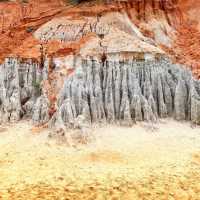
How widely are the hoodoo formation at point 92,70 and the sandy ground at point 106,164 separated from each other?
112 centimetres

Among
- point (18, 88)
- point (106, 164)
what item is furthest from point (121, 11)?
point (106, 164)

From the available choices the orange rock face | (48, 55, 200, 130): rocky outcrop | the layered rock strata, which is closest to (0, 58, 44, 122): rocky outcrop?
the layered rock strata

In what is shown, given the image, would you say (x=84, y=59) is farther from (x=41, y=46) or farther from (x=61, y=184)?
(x=61, y=184)

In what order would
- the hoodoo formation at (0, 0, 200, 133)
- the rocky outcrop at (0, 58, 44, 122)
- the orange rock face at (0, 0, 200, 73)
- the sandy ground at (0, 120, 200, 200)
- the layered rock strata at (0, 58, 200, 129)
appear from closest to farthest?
the sandy ground at (0, 120, 200, 200) → the layered rock strata at (0, 58, 200, 129) → the hoodoo formation at (0, 0, 200, 133) → the rocky outcrop at (0, 58, 44, 122) → the orange rock face at (0, 0, 200, 73)

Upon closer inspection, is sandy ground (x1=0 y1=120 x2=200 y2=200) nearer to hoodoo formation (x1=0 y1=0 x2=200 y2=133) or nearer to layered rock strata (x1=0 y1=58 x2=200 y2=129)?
layered rock strata (x1=0 y1=58 x2=200 y2=129)

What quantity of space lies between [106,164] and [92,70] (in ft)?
25.3

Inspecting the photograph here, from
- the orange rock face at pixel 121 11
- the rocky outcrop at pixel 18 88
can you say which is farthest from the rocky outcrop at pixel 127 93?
the orange rock face at pixel 121 11

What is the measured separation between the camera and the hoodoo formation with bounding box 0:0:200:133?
63.9ft

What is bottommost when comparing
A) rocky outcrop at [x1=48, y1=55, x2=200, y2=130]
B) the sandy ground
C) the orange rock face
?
the sandy ground

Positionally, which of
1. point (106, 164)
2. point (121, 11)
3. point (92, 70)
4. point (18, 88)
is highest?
point (121, 11)

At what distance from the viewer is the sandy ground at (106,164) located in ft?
39.4

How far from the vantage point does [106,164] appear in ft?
48.5

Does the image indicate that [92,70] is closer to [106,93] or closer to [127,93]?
[106,93]

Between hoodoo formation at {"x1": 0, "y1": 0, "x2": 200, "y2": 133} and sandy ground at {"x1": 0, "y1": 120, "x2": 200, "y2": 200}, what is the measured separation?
1115 mm
